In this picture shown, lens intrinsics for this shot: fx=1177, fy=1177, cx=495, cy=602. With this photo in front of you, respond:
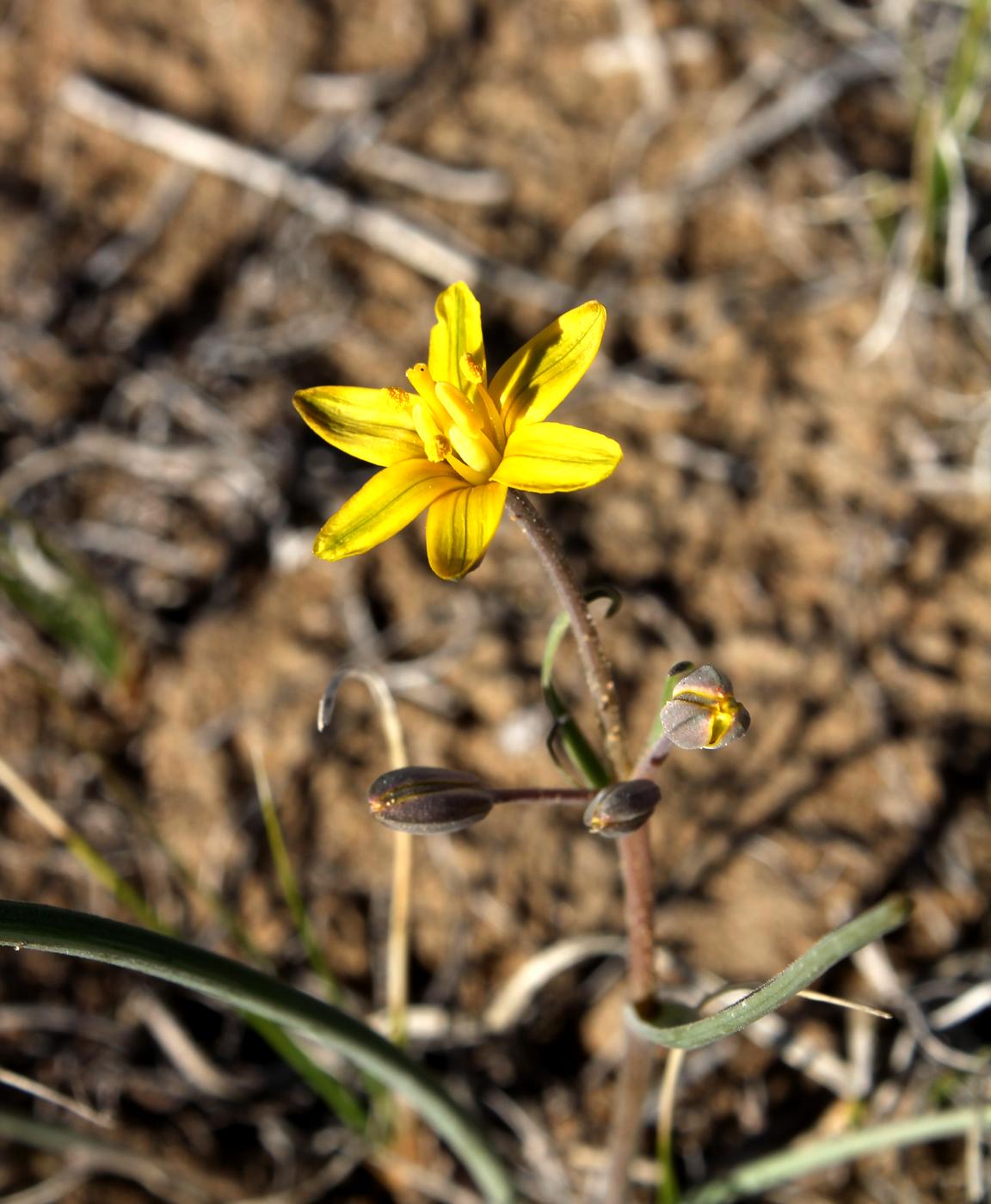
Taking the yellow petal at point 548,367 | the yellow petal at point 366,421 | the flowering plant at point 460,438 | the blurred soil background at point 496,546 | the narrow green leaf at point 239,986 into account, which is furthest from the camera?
the blurred soil background at point 496,546

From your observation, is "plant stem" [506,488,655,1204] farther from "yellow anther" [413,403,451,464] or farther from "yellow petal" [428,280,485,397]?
"yellow petal" [428,280,485,397]

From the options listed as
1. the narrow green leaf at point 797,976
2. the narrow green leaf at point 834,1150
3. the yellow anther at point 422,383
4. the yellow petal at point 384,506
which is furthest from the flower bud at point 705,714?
the narrow green leaf at point 834,1150

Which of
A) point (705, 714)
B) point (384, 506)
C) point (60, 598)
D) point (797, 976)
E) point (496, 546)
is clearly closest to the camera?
point (797, 976)

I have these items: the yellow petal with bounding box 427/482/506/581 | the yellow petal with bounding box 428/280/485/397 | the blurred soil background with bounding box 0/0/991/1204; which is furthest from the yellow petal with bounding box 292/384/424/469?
the blurred soil background with bounding box 0/0/991/1204

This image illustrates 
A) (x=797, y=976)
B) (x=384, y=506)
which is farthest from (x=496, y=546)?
(x=797, y=976)

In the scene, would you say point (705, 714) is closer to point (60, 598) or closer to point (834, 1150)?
point (834, 1150)

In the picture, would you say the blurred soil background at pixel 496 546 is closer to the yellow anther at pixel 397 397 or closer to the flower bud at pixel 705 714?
the yellow anther at pixel 397 397
